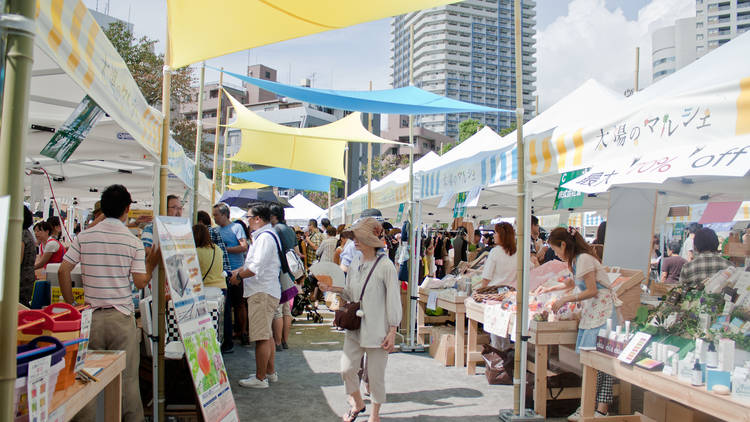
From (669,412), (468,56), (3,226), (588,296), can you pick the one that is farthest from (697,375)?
(468,56)

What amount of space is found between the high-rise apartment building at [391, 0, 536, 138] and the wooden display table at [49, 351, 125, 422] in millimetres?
126171

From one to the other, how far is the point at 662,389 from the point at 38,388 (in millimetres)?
3590

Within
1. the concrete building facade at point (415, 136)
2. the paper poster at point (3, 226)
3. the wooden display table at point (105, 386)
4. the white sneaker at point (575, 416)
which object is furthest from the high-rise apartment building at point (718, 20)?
the paper poster at point (3, 226)

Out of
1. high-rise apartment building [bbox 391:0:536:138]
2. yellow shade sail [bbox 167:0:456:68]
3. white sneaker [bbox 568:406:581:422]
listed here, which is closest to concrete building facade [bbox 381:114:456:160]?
high-rise apartment building [bbox 391:0:536:138]

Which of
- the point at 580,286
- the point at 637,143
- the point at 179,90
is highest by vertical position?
the point at 179,90

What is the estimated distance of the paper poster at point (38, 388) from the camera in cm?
177

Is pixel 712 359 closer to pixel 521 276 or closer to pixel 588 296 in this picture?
pixel 588 296

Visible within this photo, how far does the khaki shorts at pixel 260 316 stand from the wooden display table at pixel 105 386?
2.15m

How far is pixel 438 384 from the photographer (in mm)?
5766

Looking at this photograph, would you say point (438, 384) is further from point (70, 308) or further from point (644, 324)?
A: point (70, 308)

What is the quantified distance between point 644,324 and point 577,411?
3.94 ft

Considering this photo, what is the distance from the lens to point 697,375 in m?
3.22

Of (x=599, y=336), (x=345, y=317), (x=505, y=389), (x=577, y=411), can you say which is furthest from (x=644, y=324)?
Answer: (x=345, y=317)

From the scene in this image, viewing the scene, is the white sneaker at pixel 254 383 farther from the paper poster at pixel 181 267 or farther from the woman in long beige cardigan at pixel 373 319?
the paper poster at pixel 181 267
